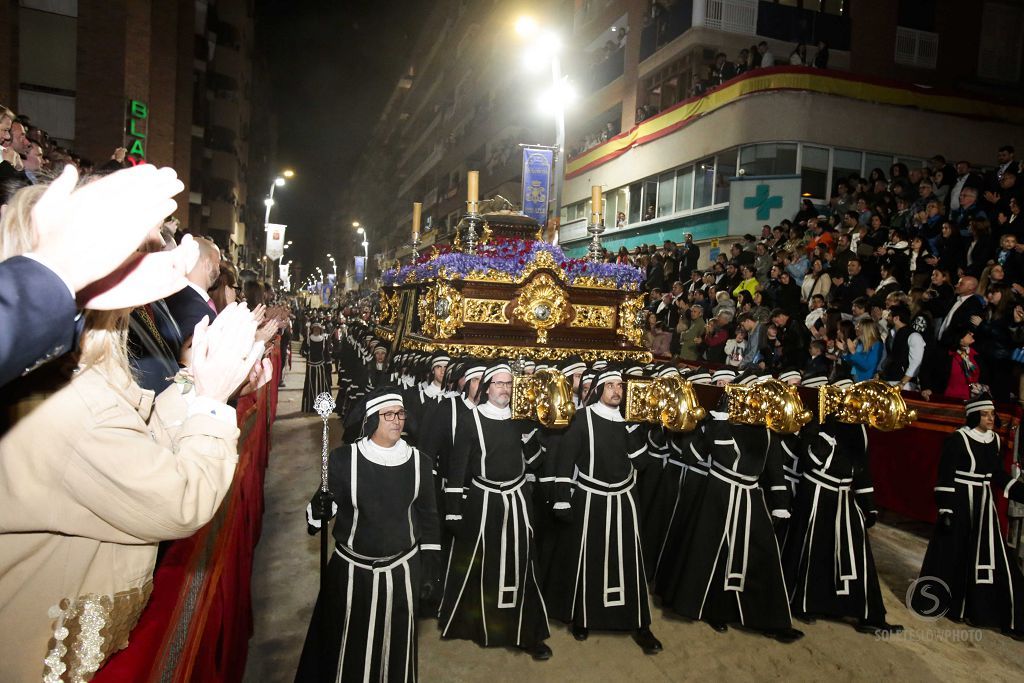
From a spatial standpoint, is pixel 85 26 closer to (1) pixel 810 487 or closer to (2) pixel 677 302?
(2) pixel 677 302

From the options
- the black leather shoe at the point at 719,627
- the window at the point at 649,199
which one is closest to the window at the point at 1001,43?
the window at the point at 649,199

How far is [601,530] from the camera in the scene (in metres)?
4.57

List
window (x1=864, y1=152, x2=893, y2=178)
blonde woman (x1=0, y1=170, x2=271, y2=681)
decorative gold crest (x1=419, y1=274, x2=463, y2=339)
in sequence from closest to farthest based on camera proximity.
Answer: blonde woman (x1=0, y1=170, x2=271, y2=681) < decorative gold crest (x1=419, y1=274, x2=463, y2=339) < window (x1=864, y1=152, x2=893, y2=178)

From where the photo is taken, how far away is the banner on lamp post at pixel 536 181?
968 cm

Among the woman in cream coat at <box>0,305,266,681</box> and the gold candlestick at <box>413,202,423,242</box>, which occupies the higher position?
the gold candlestick at <box>413,202,423,242</box>

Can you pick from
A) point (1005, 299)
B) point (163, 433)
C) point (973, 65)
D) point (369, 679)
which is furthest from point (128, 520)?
point (973, 65)

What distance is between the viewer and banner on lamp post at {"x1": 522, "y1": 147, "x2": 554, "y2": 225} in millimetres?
9677

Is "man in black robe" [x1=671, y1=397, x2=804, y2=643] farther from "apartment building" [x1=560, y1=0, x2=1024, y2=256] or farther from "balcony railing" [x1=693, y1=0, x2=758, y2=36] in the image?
"balcony railing" [x1=693, y1=0, x2=758, y2=36]

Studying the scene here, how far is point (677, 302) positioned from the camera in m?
12.2

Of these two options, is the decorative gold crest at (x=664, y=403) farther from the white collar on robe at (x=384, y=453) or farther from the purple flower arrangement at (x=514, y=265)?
the purple flower arrangement at (x=514, y=265)

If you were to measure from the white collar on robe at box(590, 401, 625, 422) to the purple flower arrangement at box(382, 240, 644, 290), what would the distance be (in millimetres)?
2442

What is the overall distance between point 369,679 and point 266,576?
2592 mm

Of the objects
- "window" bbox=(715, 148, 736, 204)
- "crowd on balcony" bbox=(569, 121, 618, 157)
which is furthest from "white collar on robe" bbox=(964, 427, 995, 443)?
"crowd on balcony" bbox=(569, 121, 618, 157)

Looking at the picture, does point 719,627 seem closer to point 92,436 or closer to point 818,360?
point 92,436
